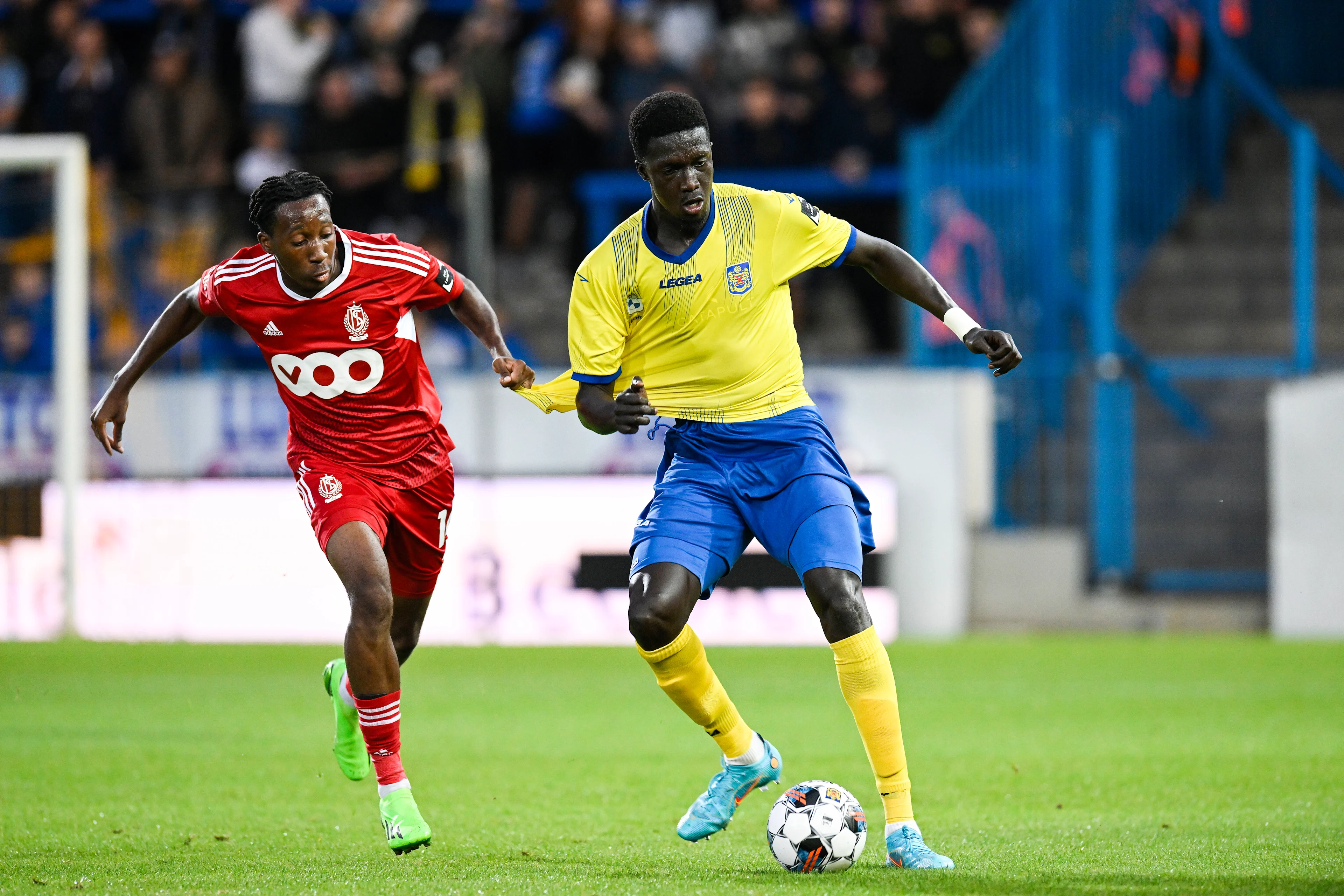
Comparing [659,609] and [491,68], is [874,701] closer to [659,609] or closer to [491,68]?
[659,609]

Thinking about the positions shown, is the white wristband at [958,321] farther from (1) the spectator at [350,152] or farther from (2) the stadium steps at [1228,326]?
(1) the spectator at [350,152]

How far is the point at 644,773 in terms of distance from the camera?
7.62m

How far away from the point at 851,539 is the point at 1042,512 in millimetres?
9266

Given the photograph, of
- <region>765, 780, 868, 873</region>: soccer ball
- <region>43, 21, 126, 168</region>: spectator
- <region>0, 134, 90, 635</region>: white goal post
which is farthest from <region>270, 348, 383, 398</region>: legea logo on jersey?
<region>43, 21, 126, 168</region>: spectator

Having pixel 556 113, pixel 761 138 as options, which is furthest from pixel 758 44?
pixel 556 113

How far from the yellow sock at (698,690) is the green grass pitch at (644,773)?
0.35 meters

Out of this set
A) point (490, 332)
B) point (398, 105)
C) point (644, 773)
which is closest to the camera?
point (490, 332)

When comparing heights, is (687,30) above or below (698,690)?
above

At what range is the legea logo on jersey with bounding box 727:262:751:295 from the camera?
5.80m

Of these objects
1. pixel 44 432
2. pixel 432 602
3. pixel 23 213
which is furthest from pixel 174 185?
pixel 432 602

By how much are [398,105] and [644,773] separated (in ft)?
33.7

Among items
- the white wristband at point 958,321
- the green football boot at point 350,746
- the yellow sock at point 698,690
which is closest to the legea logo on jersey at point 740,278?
the white wristband at point 958,321

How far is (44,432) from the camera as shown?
1452cm

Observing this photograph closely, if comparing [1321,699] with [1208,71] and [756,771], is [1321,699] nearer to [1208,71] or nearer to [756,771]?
[756,771]
